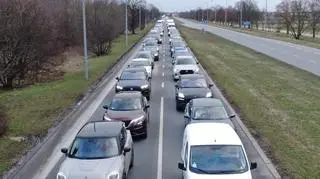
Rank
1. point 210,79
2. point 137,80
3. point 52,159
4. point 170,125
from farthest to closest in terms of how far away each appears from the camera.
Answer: point 210,79
point 137,80
point 170,125
point 52,159

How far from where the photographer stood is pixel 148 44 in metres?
47.8

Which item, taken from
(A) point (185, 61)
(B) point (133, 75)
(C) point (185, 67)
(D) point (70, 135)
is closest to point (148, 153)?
(D) point (70, 135)

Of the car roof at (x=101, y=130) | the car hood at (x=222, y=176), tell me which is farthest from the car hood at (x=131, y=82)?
the car hood at (x=222, y=176)

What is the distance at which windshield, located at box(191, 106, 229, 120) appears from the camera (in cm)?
1490

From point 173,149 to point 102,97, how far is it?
10.4 m

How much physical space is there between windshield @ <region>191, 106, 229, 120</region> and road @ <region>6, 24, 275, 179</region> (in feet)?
3.18

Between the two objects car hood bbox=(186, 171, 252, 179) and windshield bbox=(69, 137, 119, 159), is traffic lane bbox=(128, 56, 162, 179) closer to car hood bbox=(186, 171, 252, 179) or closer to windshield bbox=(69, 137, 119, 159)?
windshield bbox=(69, 137, 119, 159)

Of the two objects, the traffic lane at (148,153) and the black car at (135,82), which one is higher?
the black car at (135,82)

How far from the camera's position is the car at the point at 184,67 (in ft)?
96.2

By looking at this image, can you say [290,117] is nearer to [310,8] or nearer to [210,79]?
[210,79]

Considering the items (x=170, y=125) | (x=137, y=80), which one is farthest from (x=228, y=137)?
(x=137, y=80)

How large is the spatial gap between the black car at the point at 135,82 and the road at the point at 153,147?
2.24 ft

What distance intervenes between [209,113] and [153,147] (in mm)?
1995

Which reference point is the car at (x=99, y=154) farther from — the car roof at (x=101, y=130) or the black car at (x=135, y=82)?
the black car at (x=135, y=82)
